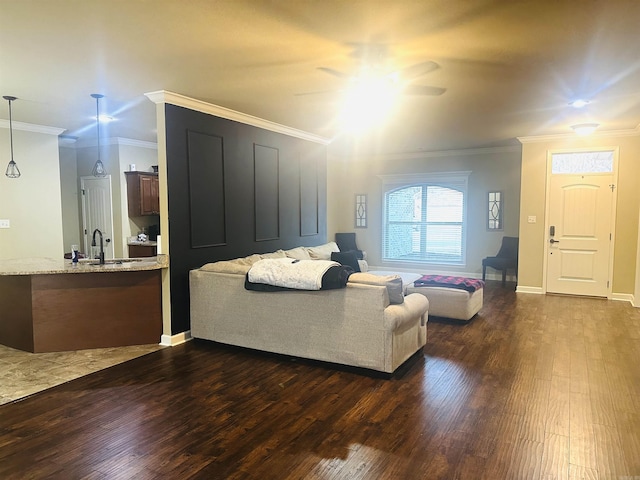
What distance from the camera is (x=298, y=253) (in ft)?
19.7

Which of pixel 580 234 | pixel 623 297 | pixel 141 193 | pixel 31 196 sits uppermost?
pixel 141 193

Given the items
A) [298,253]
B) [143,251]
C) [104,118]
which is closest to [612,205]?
[298,253]

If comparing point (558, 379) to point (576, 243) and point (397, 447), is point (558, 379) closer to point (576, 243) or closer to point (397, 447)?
point (397, 447)

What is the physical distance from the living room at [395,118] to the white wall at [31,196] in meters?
0.02

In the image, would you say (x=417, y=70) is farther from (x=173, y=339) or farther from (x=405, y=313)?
(x=173, y=339)

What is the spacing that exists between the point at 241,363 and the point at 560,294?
5.36 m

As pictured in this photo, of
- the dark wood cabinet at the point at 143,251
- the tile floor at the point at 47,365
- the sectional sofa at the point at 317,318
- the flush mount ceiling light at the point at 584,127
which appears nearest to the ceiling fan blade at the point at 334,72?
the sectional sofa at the point at 317,318

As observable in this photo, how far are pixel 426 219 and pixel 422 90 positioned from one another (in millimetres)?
4935

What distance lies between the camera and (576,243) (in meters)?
6.75

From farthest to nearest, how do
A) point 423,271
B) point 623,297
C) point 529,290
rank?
point 423,271, point 529,290, point 623,297

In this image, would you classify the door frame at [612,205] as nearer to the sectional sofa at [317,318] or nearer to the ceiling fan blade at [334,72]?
the sectional sofa at [317,318]

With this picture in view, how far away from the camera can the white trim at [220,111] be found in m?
4.39

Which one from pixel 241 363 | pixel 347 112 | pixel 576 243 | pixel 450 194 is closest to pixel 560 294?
pixel 576 243

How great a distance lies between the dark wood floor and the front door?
257cm
